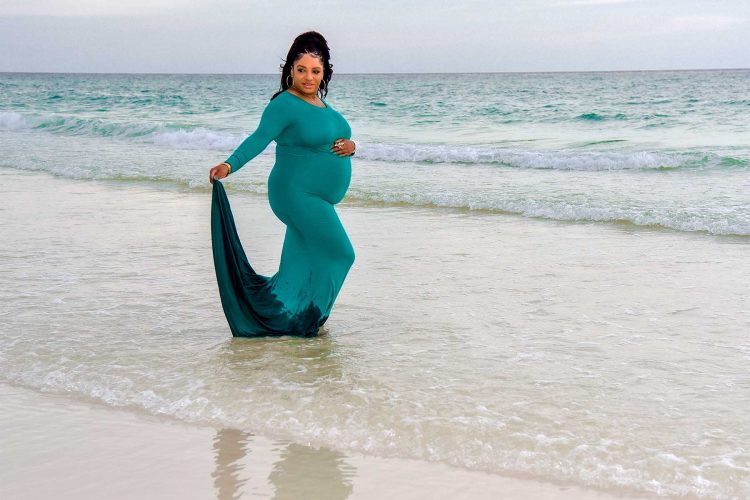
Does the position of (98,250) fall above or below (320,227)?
below

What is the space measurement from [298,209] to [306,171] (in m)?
0.22

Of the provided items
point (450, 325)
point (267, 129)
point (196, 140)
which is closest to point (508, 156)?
point (196, 140)

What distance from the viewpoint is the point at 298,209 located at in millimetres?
4965

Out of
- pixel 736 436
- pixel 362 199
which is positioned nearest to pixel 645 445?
pixel 736 436

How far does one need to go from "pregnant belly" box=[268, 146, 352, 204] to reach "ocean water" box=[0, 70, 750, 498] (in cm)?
90

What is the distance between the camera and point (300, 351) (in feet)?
16.3

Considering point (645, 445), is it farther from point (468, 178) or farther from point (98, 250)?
point (468, 178)

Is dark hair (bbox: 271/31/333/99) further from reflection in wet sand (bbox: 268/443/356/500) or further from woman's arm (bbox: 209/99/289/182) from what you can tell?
reflection in wet sand (bbox: 268/443/356/500)

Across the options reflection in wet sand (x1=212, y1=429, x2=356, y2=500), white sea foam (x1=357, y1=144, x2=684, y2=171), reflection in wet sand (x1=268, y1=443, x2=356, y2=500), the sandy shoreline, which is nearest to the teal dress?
the sandy shoreline

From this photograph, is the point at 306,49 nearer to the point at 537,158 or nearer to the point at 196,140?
the point at 537,158

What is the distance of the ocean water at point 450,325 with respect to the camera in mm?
3701

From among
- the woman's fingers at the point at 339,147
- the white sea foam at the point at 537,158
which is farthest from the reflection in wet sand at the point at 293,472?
the white sea foam at the point at 537,158

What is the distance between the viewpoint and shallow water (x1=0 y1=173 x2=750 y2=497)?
3.63 metres

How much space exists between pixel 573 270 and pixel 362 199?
16.1ft
